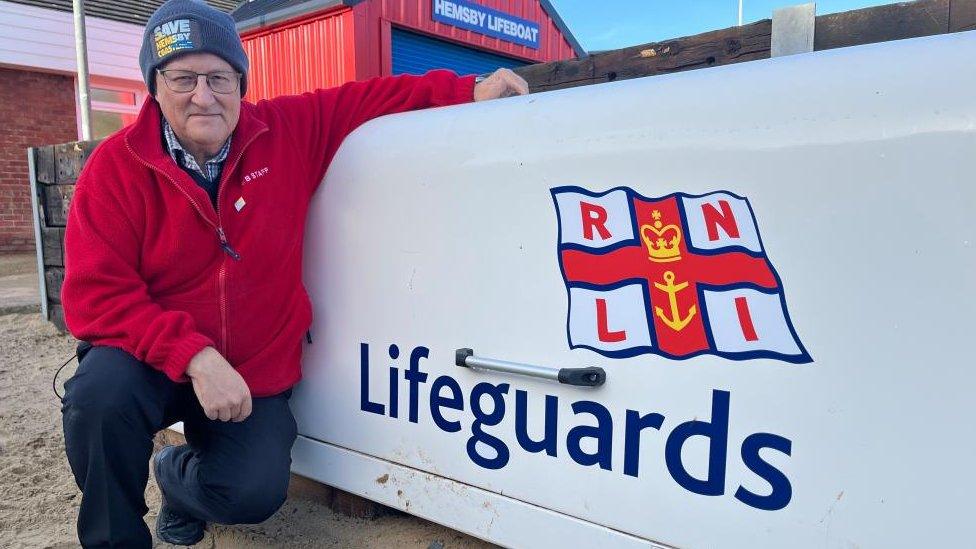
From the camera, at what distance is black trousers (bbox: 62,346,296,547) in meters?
1.56

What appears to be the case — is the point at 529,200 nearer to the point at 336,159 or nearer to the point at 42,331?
the point at 336,159

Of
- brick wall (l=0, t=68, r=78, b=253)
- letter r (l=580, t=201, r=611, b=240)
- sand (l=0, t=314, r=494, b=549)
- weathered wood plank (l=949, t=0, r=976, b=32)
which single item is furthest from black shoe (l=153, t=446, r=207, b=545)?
brick wall (l=0, t=68, r=78, b=253)

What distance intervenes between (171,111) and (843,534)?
174cm

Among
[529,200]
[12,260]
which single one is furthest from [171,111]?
[12,260]

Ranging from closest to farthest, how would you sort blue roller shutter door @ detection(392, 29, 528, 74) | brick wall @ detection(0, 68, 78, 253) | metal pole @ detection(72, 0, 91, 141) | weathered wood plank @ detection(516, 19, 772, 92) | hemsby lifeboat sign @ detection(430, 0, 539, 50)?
weathered wood plank @ detection(516, 19, 772, 92)
metal pole @ detection(72, 0, 91, 141)
blue roller shutter door @ detection(392, 29, 528, 74)
hemsby lifeboat sign @ detection(430, 0, 539, 50)
brick wall @ detection(0, 68, 78, 253)

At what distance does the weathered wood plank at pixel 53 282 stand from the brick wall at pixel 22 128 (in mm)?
5865

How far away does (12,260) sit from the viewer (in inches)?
345

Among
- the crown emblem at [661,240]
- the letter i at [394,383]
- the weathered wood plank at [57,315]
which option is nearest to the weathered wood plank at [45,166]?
the weathered wood plank at [57,315]

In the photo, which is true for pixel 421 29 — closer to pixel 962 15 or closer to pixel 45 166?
pixel 45 166

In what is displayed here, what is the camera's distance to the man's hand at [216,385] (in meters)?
1.54

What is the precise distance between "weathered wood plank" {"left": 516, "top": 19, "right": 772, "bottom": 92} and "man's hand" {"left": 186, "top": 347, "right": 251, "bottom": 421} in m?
1.56

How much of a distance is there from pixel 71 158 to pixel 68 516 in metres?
3.03

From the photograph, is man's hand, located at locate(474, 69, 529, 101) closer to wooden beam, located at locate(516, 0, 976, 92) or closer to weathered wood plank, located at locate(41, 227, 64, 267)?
wooden beam, located at locate(516, 0, 976, 92)

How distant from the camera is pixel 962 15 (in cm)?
159
